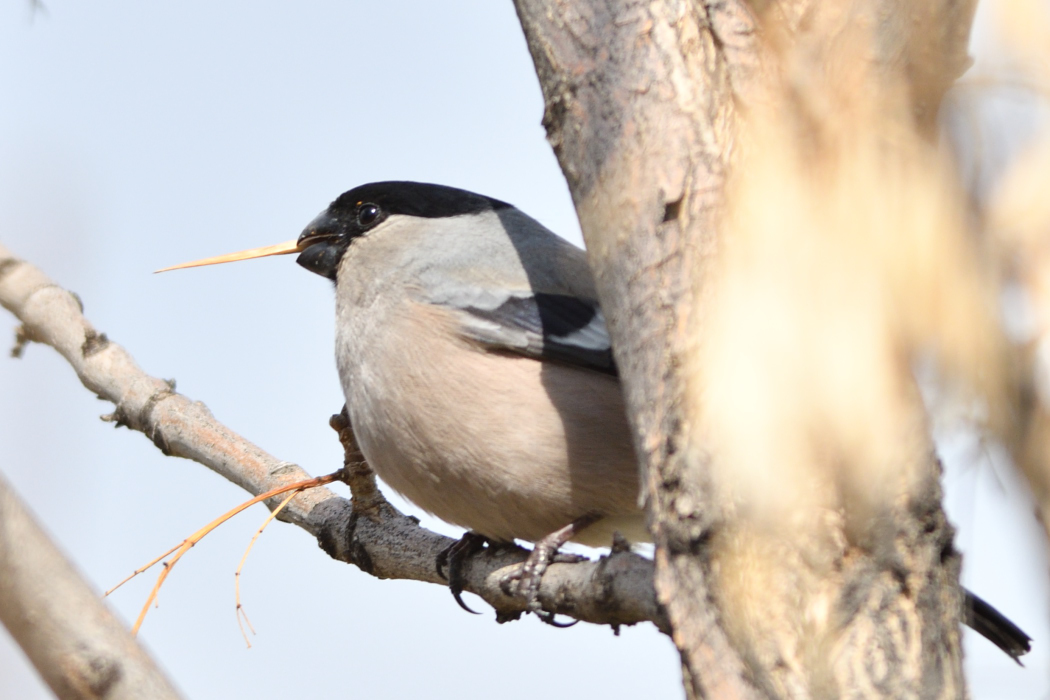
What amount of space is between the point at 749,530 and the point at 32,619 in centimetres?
133

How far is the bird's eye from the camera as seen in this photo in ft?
15.0

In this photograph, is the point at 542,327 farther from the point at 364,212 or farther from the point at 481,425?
the point at 364,212

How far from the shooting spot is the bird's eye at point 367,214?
4577 mm

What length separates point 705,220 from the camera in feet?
7.68

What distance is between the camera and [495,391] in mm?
3555

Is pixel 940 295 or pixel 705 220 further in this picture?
pixel 705 220

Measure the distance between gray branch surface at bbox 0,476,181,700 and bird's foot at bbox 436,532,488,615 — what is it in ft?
7.02

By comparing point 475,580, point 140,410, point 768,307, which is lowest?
point 475,580

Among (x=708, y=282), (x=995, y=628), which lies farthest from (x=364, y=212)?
(x=995, y=628)

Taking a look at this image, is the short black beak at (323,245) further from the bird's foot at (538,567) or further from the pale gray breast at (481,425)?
the bird's foot at (538,567)

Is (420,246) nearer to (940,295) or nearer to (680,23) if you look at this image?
(680,23)

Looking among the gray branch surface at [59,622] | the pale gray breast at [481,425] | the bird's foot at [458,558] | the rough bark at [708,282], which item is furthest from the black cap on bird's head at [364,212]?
the gray branch surface at [59,622]

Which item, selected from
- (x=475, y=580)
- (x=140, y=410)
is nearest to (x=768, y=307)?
(x=475, y=580)

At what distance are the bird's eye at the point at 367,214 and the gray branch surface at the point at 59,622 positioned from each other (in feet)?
10.5
